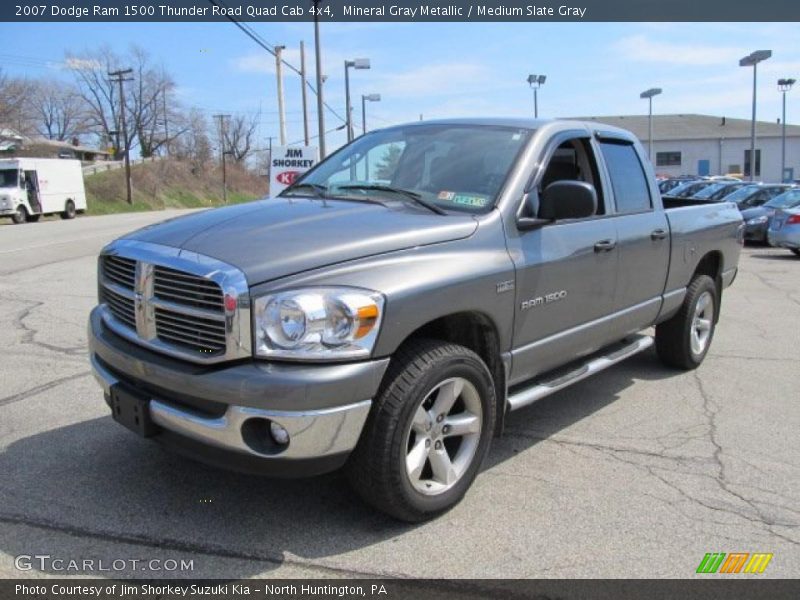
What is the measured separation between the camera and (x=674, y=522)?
3432mm

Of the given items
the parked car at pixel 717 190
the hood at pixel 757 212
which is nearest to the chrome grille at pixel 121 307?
the hood at pixel 757 212

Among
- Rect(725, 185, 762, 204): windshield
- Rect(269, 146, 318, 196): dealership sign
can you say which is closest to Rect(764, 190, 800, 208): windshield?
Rect(725, 185, 762, 204): windshield

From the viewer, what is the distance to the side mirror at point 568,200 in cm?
372

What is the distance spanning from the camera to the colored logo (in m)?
3.03

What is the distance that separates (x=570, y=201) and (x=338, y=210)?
123 cm

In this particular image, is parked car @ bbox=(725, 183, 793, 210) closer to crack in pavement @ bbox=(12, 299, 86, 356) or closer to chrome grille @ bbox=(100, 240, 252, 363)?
crack in pavement @ bbox=(12, 299, 86, 356)

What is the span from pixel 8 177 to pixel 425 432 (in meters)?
34.1

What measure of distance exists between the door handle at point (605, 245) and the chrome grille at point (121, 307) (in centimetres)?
267

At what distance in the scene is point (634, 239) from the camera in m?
4.76

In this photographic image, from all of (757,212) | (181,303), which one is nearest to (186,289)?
(181,303)

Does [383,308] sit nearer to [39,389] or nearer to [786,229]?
[39,389]

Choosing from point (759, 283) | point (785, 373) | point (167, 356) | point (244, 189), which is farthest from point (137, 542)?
point (244, 189)

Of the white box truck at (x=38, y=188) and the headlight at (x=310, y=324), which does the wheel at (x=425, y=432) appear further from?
the white box truck at (x=38, y=188)

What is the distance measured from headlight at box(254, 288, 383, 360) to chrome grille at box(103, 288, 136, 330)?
33.4 inches
